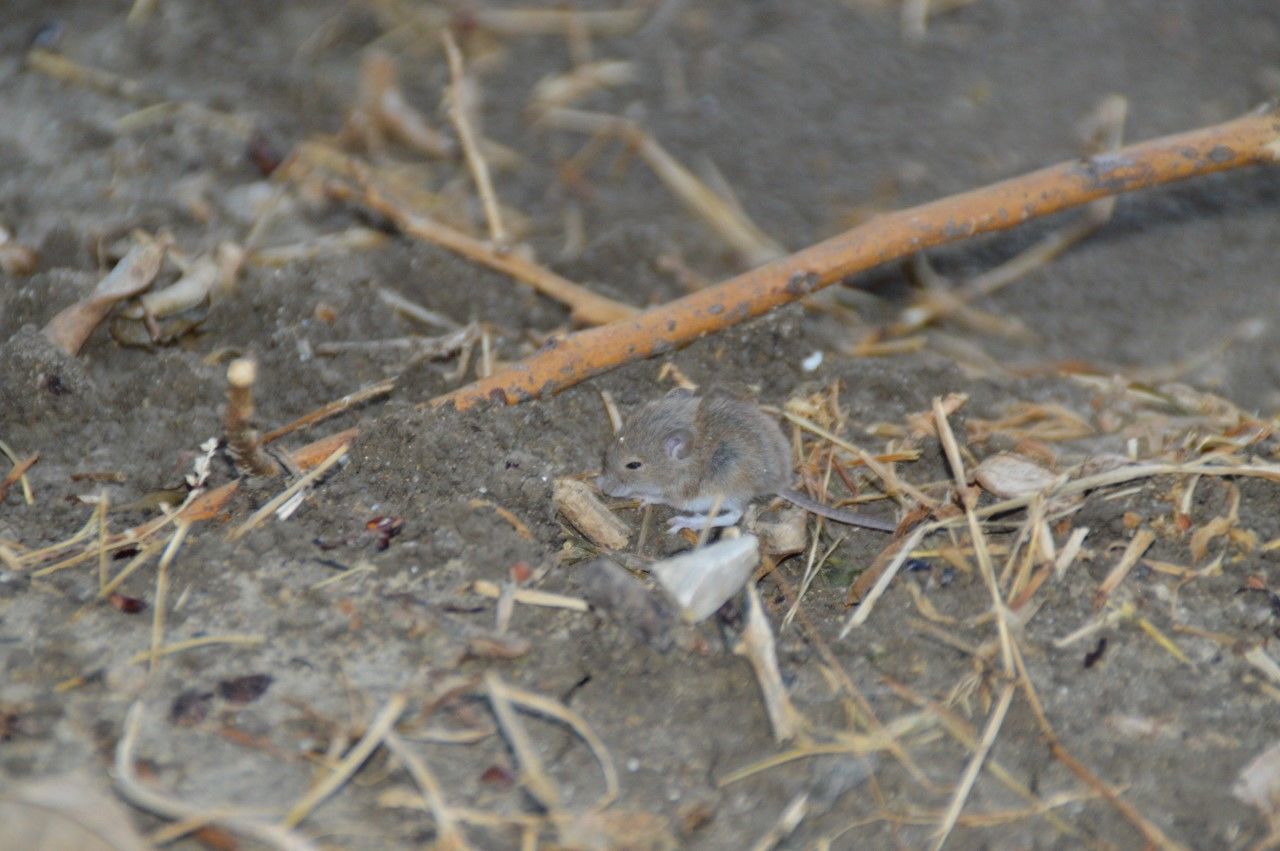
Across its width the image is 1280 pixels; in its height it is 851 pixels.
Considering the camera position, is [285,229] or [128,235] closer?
[128,235]

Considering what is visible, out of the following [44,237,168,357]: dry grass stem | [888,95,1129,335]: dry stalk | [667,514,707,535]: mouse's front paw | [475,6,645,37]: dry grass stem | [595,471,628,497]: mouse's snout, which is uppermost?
[44,237,168,357]: dry grass stem

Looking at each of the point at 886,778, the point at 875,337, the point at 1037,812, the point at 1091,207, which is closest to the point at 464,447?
the point at 886,778

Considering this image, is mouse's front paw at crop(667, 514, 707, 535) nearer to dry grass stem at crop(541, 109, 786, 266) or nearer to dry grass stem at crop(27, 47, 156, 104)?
dry grass stem at crop(541, 109, 786, 266)

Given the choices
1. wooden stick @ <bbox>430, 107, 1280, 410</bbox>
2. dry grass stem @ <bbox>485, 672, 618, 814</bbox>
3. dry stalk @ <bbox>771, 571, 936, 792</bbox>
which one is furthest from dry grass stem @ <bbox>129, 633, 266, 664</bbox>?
dry stalk @ <bbox>771, 571, 936, 792</bbox>

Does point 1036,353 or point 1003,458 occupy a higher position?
point 1003,458

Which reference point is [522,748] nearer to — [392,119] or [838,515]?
[838,515]

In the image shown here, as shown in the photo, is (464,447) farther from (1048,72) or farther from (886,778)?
(1048,72)

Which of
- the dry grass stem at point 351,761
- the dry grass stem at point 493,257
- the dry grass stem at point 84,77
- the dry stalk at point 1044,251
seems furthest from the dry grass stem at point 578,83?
the dry grass stem at point 351,761
